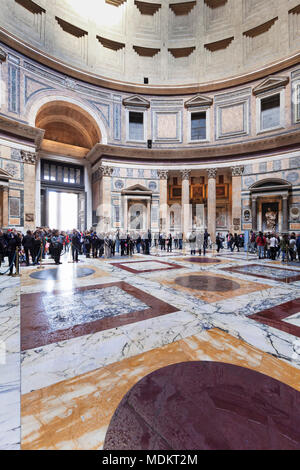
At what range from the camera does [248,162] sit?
17281 mm

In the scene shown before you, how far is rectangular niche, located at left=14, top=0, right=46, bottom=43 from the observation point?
→ 1447 cm

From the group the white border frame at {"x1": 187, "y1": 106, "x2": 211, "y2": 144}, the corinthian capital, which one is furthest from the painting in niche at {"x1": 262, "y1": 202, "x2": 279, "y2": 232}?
the white border frame at {"x1": 187, "y1": 106, "x2": 211, "y2": 144}

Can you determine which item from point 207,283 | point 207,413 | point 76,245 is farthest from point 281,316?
Result: point 76,245

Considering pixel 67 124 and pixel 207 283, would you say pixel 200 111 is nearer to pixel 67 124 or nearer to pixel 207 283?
pixel 67 124

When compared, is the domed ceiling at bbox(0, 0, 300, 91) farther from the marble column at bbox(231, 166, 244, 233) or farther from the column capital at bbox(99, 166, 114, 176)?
the marble column at bbox(231, 166, 244, 233)

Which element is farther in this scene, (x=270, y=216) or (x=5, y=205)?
(x=270, y=216)

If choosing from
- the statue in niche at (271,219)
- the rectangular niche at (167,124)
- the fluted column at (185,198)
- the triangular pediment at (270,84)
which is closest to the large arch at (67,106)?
the rectangular niche at (167,124)

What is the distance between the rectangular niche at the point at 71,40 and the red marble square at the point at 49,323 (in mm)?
20610

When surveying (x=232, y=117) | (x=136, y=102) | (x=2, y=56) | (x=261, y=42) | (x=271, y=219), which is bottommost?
(x=271, y=219)

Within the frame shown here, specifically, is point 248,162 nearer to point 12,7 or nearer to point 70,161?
point 70,161

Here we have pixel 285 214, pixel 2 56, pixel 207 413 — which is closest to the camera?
pixel 207 413

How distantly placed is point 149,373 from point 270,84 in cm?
2159

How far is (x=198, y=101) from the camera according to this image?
18516 millimetres

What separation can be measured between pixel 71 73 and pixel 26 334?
20229mm
